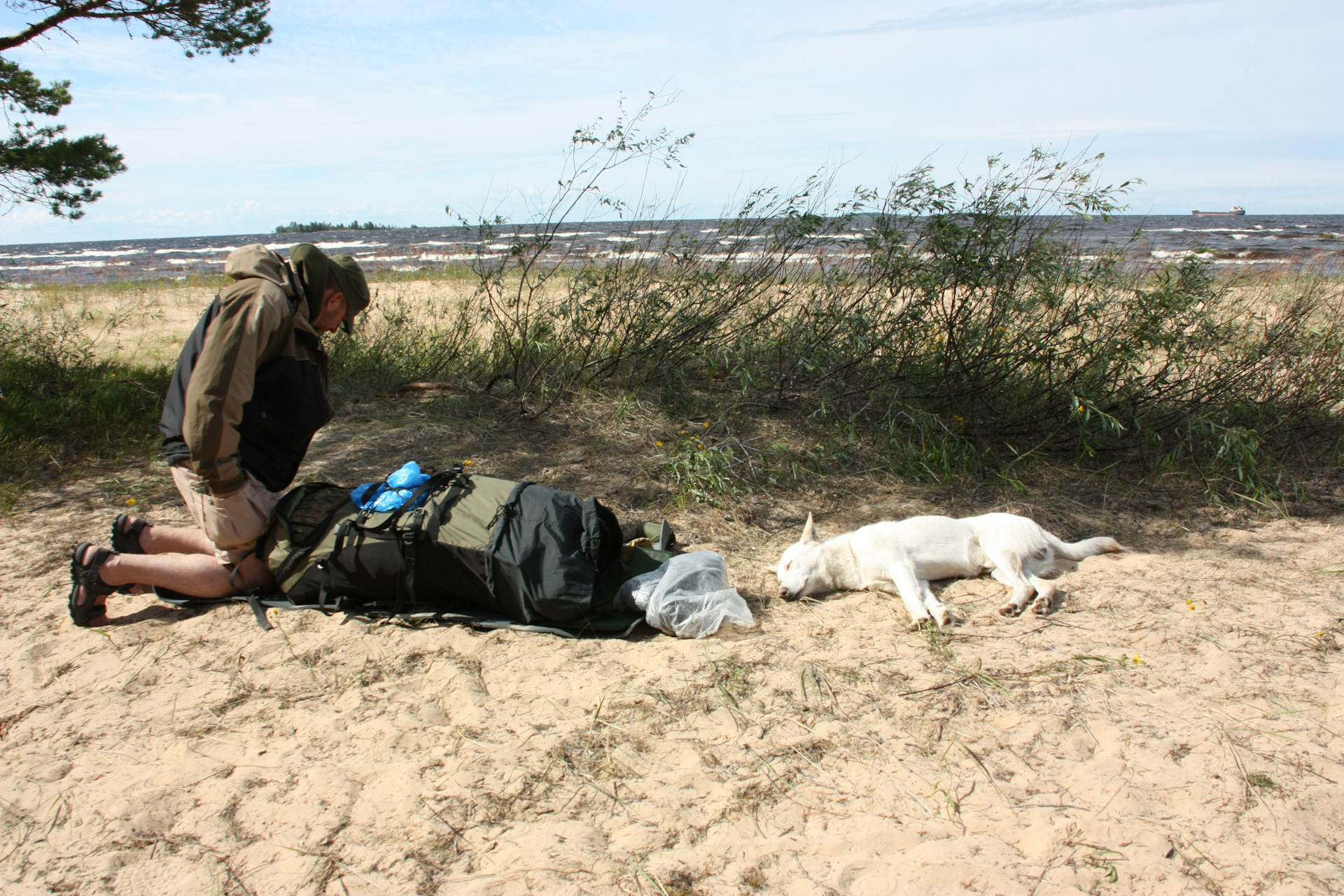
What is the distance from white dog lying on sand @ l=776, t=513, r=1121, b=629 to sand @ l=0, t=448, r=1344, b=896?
0.15 m

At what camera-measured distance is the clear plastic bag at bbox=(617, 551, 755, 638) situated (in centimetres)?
299

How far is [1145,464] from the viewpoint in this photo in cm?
474

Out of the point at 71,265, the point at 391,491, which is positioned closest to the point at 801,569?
the point at 391,491

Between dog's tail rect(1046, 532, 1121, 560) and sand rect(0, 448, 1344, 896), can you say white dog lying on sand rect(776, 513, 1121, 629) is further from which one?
sand rect(0, 448, 1344, 896)

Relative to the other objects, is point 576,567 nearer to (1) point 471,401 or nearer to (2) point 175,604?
(2) point 175,604

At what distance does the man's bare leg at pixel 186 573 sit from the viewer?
302 centimetres

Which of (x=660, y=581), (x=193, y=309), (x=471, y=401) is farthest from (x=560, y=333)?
(x=193, y=309)

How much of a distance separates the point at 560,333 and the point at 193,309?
7.26 metres

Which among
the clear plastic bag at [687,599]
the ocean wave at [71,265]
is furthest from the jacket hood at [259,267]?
the ocean wave at [71,265]

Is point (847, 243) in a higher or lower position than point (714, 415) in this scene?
higher

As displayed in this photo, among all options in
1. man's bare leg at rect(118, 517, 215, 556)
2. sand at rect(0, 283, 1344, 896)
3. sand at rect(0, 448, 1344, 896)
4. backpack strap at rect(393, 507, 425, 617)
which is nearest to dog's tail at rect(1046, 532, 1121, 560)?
sand at rect(0, 283, 1344, 896)

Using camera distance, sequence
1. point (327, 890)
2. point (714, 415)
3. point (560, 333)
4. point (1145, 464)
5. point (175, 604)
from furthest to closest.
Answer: point (560, 333), point (714, 415), point (1145, 464), point (175, 604), point (327, 890)

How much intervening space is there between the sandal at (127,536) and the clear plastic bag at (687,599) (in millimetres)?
2139

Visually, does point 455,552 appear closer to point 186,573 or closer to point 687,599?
point 687,599
